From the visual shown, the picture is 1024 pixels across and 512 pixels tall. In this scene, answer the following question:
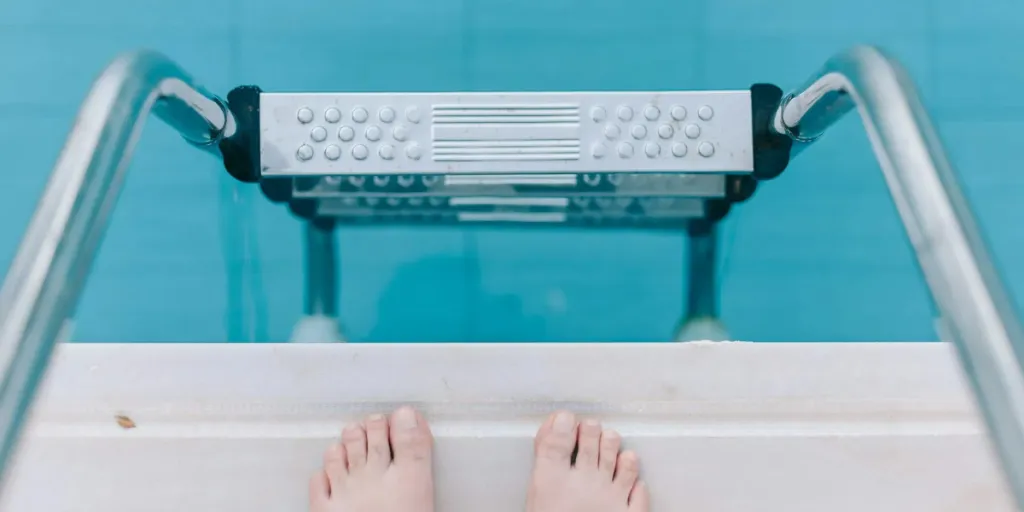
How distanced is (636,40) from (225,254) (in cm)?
65

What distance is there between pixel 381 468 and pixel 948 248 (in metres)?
0.57

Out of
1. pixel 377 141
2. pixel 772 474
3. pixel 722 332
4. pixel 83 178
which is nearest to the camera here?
pixel 83 178

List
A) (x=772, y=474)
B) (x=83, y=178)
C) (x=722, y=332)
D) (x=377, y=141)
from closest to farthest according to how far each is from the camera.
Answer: (x=83, y=178) → (x=772, y=474) → (x=377, y=141) → (x=722, y=332)

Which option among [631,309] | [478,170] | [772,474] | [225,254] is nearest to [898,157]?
[772,474]

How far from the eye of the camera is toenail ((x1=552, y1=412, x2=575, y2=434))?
2.24ft

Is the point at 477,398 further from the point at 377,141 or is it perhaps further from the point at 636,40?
the point at 636,40

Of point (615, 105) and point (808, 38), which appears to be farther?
point (808, 38)

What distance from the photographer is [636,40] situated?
0.99 metres

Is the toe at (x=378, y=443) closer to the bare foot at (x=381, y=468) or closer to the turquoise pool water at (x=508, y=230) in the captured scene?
the bare foot at (x=381, y=468)

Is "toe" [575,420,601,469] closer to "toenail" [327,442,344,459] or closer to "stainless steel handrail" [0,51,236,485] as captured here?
"toenail" [327,442,344,459]

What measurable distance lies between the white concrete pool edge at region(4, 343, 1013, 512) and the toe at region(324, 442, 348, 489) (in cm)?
2

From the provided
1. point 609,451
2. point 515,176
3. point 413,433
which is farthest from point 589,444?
point 515,176

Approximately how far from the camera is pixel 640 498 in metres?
0.69

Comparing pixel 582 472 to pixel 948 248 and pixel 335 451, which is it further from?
pixel 948 248
